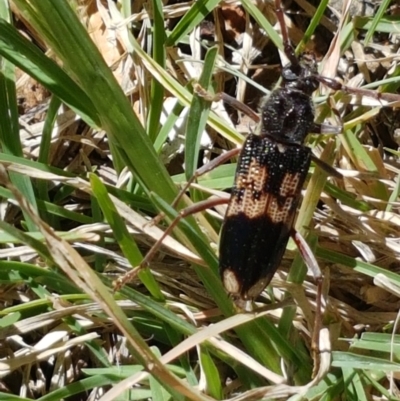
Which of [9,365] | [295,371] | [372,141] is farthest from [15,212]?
[372,141]

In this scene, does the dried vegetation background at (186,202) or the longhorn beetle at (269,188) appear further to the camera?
the dried vegetation background at (186,202)

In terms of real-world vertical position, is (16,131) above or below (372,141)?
above

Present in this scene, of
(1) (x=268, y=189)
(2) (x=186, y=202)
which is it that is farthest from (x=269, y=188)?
(2) (x=186, y=202)

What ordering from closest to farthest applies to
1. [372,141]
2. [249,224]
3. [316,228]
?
1. [249,224]
2. [316,228]
3. [372,141]

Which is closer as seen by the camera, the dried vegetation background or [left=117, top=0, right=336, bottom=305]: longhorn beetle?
[left=117, top=0, right=336, bottom=305]: longhorn beetle

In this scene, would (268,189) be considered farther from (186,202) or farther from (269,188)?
(186,202)

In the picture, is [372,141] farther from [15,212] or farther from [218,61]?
[15,212]

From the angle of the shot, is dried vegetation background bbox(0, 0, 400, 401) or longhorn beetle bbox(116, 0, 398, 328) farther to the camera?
dried vegetation background bbox(0, 0, 400, 401)

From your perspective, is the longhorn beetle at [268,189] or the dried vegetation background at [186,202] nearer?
the longhorn beetle at [268,189]
